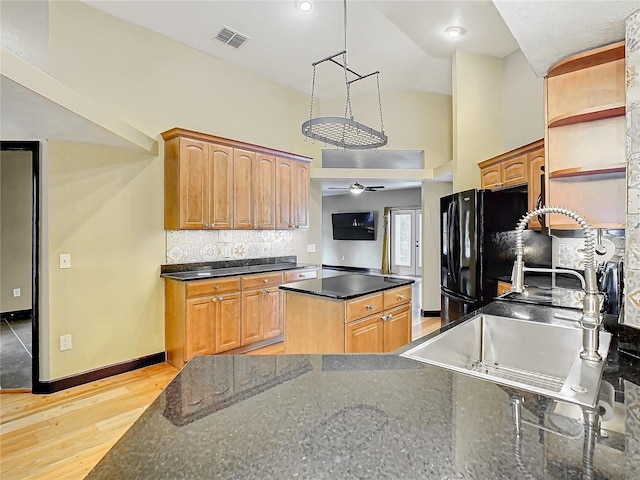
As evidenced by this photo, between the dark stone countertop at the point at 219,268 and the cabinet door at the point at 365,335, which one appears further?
the dark stone countertop at the point at 219,268

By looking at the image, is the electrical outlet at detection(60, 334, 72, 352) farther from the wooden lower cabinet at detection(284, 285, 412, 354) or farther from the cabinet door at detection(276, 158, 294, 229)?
the cabinet door at detection(276, 158, 294, 229)

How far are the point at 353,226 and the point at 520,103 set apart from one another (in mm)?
6377

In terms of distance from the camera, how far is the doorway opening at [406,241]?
9.16m

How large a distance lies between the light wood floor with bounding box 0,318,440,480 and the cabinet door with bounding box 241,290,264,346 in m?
0.83

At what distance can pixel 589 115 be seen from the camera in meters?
1.76

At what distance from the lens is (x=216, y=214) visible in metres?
3.99

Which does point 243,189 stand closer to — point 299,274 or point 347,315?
point 299,274

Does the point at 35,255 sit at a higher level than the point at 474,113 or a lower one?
lower

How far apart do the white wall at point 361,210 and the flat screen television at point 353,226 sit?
0.13 metres

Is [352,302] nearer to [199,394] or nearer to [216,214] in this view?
[199,394]

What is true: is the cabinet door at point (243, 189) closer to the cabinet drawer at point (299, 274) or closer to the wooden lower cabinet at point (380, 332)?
the cabinet drawer at point (299, 274)

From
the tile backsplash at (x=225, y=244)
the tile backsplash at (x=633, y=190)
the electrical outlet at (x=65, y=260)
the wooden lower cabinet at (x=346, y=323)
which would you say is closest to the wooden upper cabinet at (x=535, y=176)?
the wooden lower cabinet at (x=346, y=323)

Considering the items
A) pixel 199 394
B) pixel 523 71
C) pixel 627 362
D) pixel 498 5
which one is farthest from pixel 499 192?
pixel 199 394

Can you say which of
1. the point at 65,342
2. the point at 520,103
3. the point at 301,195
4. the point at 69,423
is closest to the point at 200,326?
the point at 65,342
